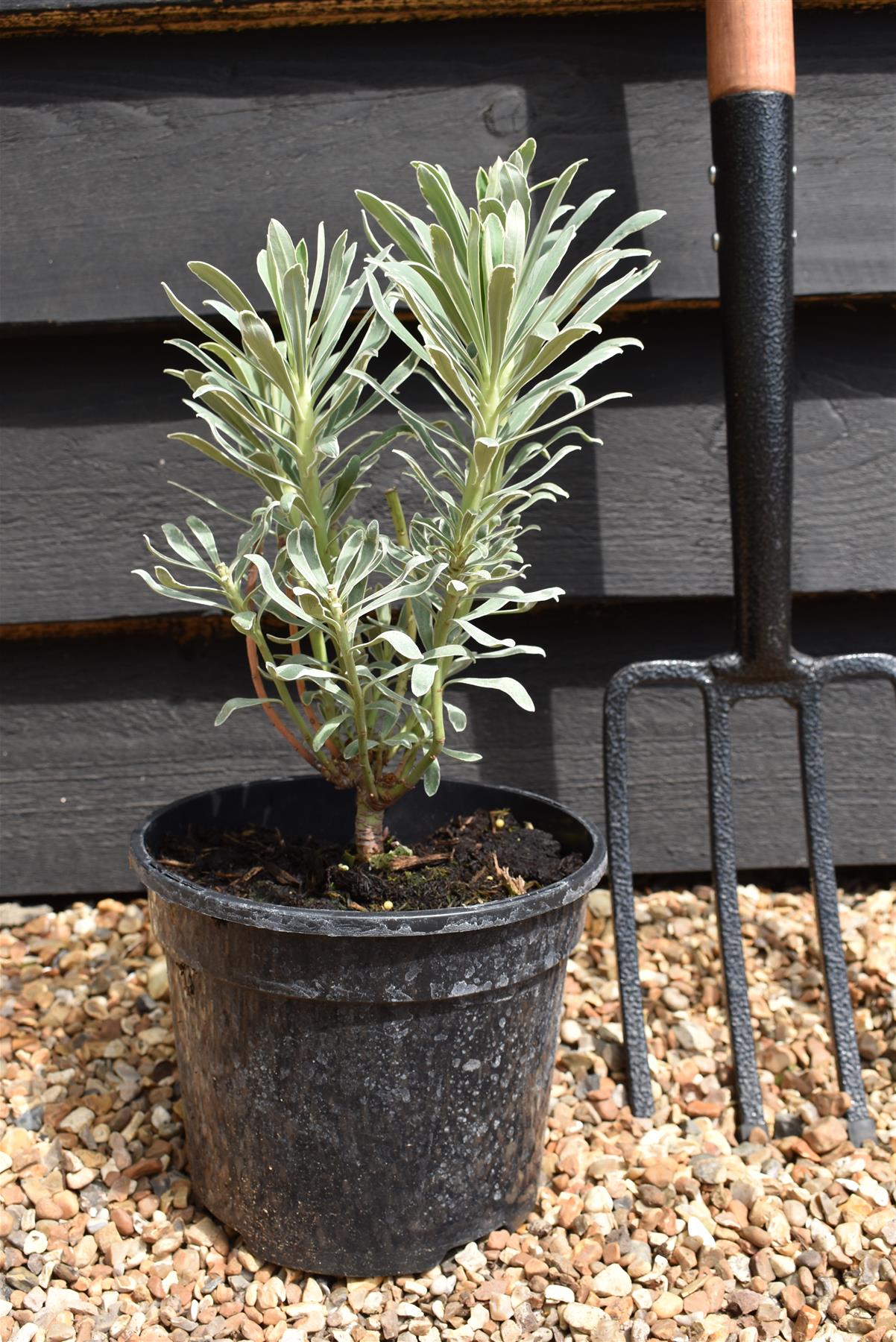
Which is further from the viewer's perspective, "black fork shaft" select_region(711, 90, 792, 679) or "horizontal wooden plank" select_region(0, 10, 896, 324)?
"horizontal wooden plank" select_region(0, 10, 896, 324)

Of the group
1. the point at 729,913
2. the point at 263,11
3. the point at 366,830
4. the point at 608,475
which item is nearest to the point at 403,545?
the point at 366,830

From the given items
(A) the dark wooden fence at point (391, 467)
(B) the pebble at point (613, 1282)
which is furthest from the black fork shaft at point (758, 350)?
(B) the pebble at point (613, 1282)

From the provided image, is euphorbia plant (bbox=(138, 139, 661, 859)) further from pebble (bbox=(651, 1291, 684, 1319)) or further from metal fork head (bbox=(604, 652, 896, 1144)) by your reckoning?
pebble (bbox=(651, 1291, 684, 1319))

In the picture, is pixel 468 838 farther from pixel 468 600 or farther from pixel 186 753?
pixel 186 753

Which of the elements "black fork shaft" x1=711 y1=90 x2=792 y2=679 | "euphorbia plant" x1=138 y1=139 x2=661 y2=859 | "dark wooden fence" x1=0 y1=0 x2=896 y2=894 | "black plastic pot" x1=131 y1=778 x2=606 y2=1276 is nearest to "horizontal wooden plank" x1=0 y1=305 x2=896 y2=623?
"dark wooden fence" x1=0 y1=0 x2=896 y2=894

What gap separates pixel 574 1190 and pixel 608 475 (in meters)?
0.80

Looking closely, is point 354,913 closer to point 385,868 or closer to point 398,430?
point 385,868

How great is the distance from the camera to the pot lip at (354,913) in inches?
33.0

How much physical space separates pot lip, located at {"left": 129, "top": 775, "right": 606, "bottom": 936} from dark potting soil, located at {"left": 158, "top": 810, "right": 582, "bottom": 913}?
0.05m

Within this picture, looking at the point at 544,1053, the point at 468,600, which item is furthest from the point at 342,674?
the point at 544,1053

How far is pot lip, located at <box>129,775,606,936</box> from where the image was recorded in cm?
84

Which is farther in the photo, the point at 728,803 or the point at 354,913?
the point at 728,803

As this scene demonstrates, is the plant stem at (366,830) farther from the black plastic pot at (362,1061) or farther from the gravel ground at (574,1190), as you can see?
the gravel ground at (574,1190)

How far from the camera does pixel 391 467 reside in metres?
1.33
